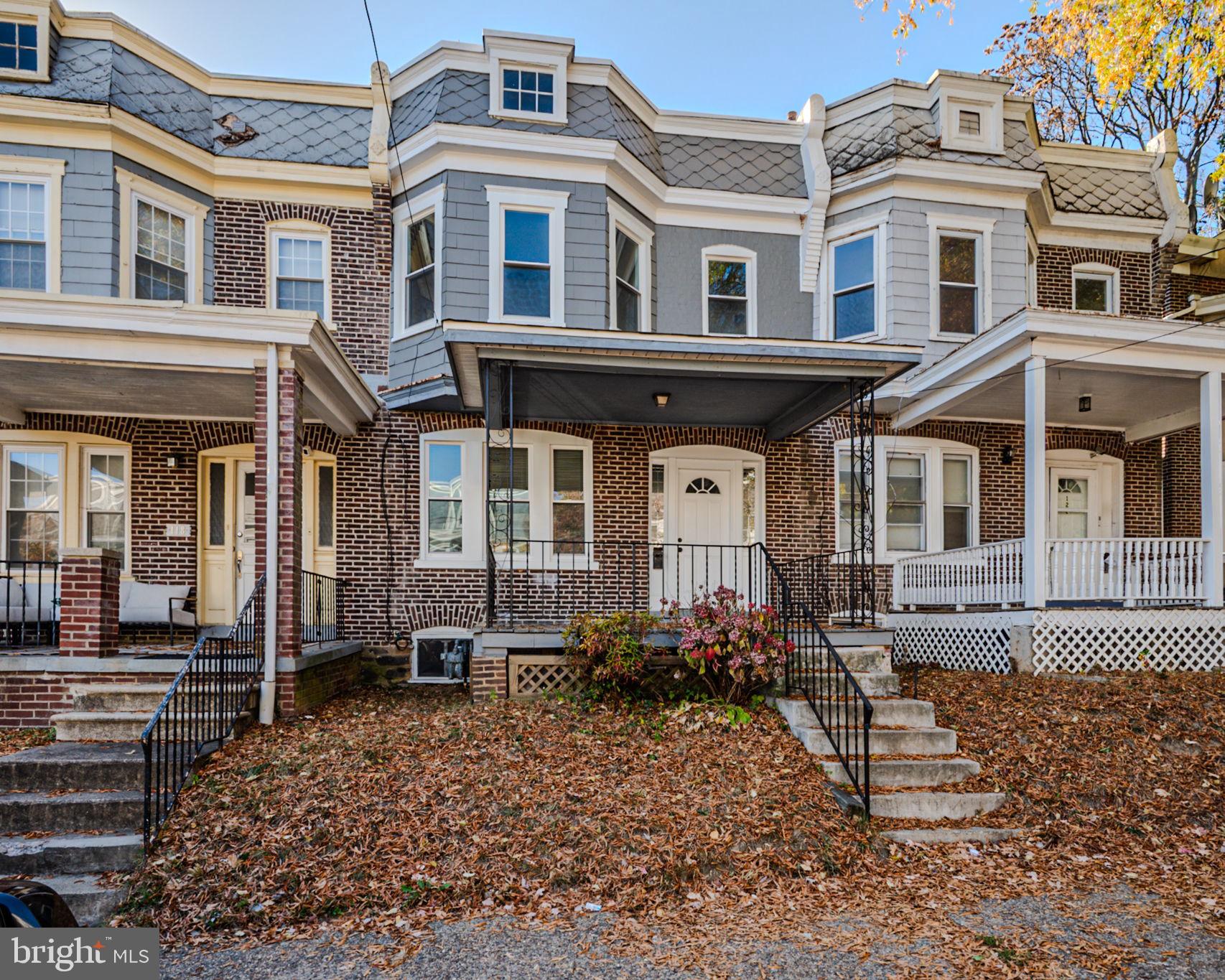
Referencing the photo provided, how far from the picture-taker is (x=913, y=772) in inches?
237

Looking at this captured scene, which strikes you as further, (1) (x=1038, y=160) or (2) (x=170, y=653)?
(1) (x=1038, y=160)

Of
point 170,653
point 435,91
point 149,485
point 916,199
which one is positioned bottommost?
point 170,653

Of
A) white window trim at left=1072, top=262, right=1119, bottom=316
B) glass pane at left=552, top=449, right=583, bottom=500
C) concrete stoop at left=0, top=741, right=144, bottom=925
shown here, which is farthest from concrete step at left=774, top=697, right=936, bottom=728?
white window trim at left=1072, top=262, right=1119, bottom=316

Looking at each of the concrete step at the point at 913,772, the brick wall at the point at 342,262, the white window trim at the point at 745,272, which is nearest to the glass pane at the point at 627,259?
the white window trim at the point at 745,272

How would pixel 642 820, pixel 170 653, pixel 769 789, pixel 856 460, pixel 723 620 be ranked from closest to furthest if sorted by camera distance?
1. pixel 642 820
2. pixel 769 789
3. pixel 723 620
4. pixel 170 653
5. pixel 856 460

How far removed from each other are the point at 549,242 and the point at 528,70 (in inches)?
92.9

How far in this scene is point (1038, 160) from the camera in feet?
38.5

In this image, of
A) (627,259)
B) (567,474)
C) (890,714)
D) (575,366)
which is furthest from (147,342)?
(890,714)

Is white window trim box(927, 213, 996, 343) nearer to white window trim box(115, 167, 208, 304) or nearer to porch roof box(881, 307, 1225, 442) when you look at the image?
porch roof box(881, 307, 1225, 442)

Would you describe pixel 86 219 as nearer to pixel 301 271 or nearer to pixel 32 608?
pixel 301 271

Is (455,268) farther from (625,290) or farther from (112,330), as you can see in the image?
(112,330)

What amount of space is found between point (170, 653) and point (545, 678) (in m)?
3.59

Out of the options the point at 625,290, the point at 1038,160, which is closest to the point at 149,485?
the point at 625,290

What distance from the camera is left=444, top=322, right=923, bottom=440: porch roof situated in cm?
774
